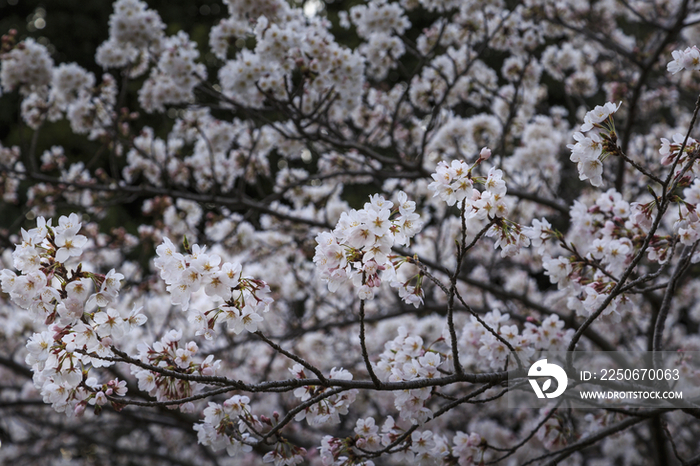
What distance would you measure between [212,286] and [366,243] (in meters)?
0.42

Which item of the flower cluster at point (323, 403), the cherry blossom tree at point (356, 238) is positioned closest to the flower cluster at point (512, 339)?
the cherry blossom tree at point (356, 238)

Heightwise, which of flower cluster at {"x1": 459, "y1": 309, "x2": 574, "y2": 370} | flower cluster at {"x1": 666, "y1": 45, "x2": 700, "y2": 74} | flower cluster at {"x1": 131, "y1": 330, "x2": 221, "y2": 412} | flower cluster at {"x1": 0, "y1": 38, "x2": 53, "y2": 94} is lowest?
flower cluster at {"x1": 131, "y1": 330, "x2": 221, "y2": 412}

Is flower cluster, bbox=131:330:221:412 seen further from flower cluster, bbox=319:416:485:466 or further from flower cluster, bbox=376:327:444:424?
flower cluster, bbox=376:327:444:424

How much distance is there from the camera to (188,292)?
1.41 metres

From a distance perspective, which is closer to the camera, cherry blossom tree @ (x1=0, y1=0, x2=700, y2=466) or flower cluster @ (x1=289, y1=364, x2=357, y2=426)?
cherry blossom tree @ (x1=0, y1=0, x2=700, y2=466)

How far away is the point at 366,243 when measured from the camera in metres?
1.36

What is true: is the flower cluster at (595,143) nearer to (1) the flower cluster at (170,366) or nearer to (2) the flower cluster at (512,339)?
(2) the flower cluster at (512,339)

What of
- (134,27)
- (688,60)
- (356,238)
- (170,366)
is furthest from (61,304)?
(134,27)

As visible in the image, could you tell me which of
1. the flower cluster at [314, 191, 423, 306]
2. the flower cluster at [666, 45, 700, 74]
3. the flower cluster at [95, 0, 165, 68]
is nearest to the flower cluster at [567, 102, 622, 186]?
the flower cluster at [666, 45, 700, 74]

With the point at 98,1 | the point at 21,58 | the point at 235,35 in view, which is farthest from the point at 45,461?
the point at 98,1

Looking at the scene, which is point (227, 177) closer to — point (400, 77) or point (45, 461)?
point (45, 461)

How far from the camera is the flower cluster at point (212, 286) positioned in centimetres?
138

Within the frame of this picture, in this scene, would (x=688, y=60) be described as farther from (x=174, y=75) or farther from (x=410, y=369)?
(x=174, y=75)

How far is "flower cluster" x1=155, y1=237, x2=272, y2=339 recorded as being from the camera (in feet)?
4.53
